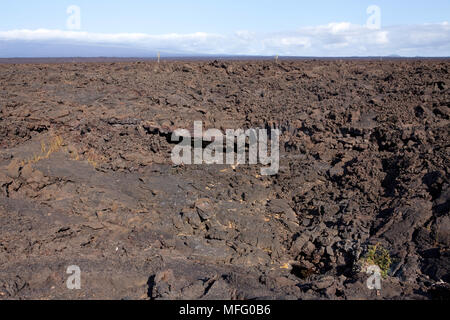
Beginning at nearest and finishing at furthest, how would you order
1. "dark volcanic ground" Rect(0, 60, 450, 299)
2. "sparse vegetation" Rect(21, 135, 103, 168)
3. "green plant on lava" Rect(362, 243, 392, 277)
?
"dark volcanic ground" Rect(0, 60, 450, 299) → "green plant on lava" Rect(362, 243, 392, 277) → "sparse vegetation" Rect(21, 135, 103, 168)

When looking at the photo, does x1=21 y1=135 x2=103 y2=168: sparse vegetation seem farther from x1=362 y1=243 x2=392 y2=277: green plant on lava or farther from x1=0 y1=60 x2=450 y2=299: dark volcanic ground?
x1=362 y1=243 x2=392 y2=277: green plant on lava

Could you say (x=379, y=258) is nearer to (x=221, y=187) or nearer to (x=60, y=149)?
(x=221, y=187)

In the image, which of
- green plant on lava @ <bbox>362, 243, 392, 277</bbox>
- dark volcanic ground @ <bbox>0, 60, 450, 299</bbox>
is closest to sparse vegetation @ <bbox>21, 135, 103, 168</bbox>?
dark volcanic ground @ <bbox>0, 60, 450, 299</bbox>

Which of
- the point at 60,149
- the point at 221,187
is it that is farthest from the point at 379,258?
the point at 60,149

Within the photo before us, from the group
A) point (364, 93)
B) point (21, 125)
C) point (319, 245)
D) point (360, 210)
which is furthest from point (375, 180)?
point (21, 125)

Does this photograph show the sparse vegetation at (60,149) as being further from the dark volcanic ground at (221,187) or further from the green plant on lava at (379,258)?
the green plant on lava at (379,258)

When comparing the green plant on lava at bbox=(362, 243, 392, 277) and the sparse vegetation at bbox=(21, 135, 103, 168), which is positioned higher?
the sparse vegetation at bbox=(21, 135, 103, 168)

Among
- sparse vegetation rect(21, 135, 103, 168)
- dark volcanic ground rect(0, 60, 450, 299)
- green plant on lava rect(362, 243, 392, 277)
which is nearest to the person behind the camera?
dark volcanic ground rect(0, 60, 450, 299)

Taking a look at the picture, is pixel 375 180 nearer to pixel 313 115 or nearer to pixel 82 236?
pixel 313 115
